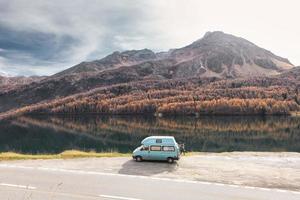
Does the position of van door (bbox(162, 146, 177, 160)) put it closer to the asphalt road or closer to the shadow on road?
the shadow on road

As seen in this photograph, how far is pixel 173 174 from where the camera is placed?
2977 cm

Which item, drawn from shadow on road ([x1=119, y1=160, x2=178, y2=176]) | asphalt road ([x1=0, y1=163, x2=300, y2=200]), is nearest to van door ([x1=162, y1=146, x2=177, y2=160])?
shadow on road ([x1=119, y1=160, x2=178, y2=176])

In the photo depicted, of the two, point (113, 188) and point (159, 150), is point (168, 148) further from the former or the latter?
point (113, 188)

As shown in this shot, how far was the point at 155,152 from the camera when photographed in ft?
116

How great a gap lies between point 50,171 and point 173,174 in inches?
456

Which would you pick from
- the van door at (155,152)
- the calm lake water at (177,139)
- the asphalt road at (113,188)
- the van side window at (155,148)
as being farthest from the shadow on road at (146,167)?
the calm lake water at (177,139)

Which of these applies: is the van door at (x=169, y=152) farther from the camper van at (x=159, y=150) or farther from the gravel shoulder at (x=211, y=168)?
the gravel shoulder at (x=211, y=168)

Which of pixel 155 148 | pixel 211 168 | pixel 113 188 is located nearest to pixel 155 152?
pixel 155 148

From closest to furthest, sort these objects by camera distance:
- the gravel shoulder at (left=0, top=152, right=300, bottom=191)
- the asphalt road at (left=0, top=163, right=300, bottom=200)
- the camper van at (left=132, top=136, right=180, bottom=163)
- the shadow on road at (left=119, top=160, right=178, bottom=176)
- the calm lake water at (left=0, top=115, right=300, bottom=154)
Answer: the asphalt road at (left=0, top=163, right=300, bottom=200) < the gravel shoulder at (left=0, top=152, right=300, bottom=191) < the shadow on road at (left=119, top=160, right=178, bottom=176) < the camper van at (left=132, top=136, right=180, bottom=163) < the calm lake water at (left=0, top=115, right=300, bottom=154)

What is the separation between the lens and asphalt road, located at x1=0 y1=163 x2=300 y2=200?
21562 millimetres

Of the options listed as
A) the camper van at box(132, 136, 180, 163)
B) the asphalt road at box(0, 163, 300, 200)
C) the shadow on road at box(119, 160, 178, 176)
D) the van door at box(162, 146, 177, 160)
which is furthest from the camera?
the camper van at box(132, 136, 180, 163)

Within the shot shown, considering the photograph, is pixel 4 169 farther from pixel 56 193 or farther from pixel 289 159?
pixel 289 159

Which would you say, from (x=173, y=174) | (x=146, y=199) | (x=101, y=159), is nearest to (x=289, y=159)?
(x=173, y=174)

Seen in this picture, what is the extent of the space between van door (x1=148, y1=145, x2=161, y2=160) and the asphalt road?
721 cm
